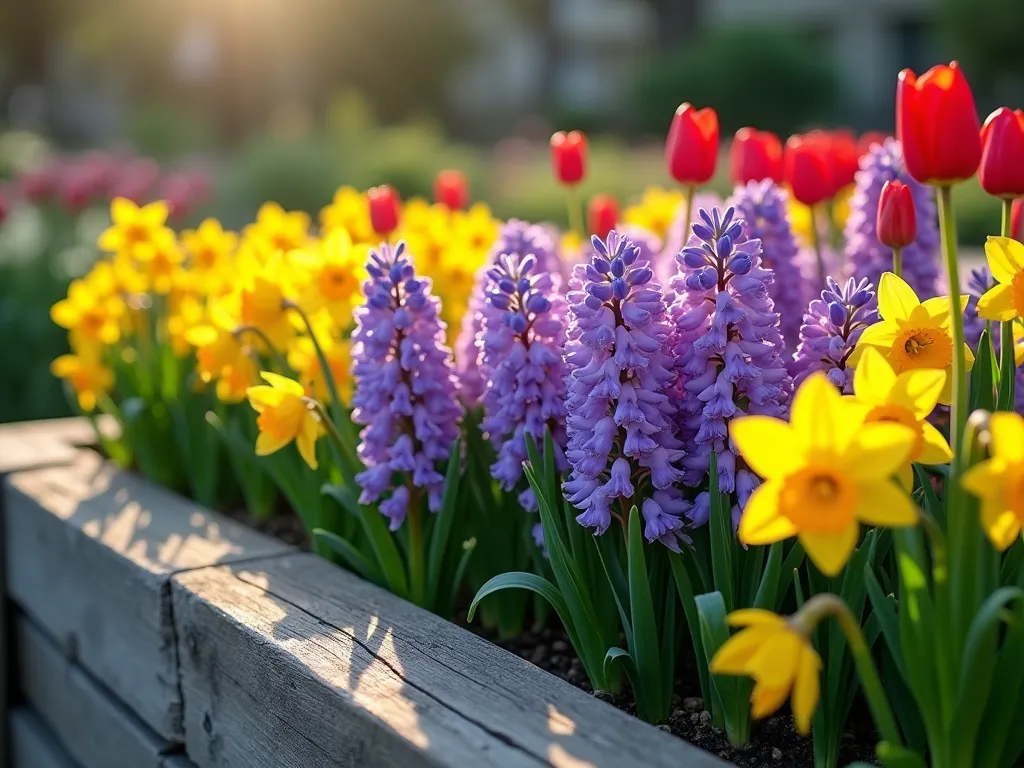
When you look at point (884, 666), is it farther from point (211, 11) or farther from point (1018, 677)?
point (211, 11)

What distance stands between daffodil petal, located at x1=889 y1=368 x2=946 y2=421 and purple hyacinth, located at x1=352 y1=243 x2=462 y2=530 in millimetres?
678

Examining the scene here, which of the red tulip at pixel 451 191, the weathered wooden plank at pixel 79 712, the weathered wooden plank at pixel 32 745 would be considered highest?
the red tulip at pixel 451 191

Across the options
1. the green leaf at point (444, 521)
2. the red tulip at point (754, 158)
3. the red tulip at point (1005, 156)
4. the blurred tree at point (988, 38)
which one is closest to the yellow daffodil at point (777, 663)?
the red tulip at point (1005, 156)

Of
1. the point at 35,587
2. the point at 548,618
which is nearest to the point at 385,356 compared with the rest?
the point at 548,618

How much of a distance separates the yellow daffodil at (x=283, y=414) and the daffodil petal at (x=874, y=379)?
804 millimetres

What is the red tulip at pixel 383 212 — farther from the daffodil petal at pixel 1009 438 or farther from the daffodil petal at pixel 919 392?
the daffodil petal at pixel 1009 438

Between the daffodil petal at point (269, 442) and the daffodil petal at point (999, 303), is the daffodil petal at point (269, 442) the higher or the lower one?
the lower one

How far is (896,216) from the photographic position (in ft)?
4.83

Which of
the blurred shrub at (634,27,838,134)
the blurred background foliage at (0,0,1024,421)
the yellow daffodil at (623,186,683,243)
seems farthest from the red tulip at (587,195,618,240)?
the blurred shrub at (634,27,838,134)

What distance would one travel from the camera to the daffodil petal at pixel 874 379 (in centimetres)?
102

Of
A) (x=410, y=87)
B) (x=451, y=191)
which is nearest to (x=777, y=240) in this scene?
(x=451, y=191)

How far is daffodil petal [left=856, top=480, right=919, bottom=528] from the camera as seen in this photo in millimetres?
902

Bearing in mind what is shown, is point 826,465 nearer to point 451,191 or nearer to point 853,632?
point 853,632

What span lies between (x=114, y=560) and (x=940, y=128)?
1.47 metres
